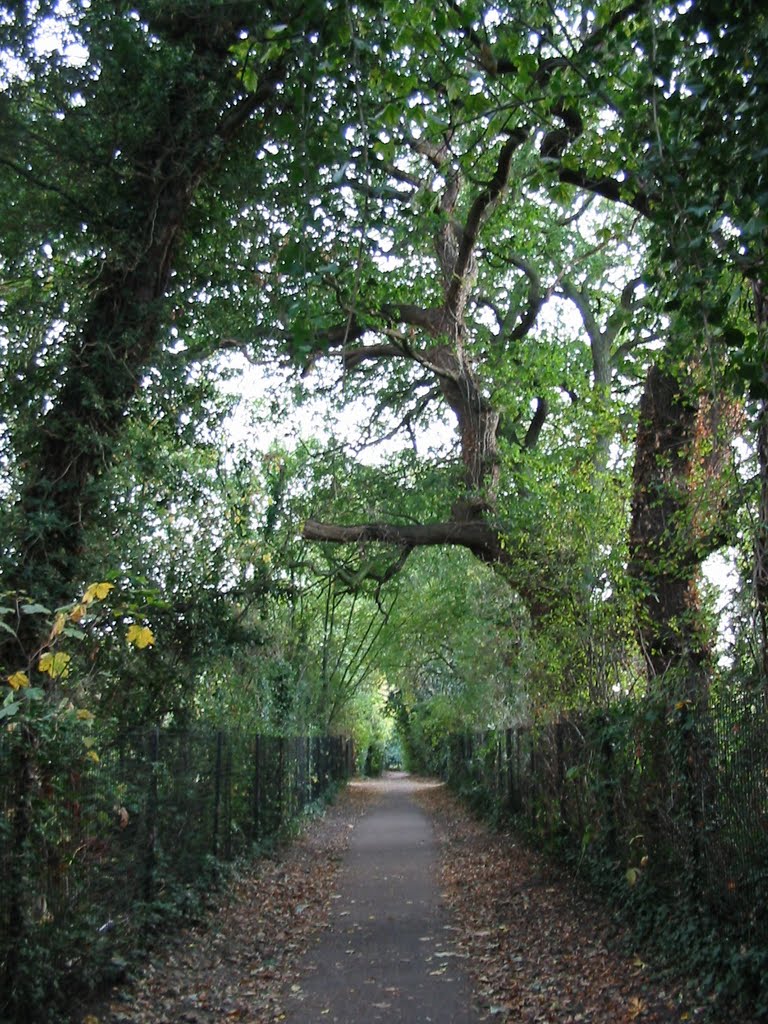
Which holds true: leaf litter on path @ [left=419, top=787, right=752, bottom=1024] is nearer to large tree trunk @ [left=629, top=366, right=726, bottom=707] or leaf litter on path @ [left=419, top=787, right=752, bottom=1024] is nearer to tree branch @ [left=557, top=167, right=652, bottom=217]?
large tree trunk @ [left=629, top=366, right=726, bottom=707]

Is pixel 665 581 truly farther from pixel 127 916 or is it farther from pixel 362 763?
pixel 362 763

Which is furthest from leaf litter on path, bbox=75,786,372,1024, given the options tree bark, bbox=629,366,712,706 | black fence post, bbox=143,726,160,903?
tree bark, bbox=629,366,712,706

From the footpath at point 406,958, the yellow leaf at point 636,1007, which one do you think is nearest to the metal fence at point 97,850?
the footpath at point 406,958

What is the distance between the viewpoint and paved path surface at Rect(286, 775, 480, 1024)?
7086 mm

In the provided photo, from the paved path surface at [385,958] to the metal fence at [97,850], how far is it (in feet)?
5.08

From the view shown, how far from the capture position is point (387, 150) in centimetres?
682

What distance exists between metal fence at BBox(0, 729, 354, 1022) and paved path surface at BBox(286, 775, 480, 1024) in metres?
1.55

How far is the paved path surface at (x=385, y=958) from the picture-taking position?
709 centimetres

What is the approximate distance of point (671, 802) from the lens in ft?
28.3

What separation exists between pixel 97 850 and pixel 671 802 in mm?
5005

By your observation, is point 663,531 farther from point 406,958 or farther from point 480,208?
point 406,958

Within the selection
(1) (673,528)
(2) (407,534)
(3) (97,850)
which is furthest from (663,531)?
(3) (97,850)

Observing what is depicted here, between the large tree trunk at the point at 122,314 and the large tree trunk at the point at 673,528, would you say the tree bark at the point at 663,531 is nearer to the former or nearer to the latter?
the large tree trunk at the point at 673,528

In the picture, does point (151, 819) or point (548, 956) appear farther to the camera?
point (151, 819)
